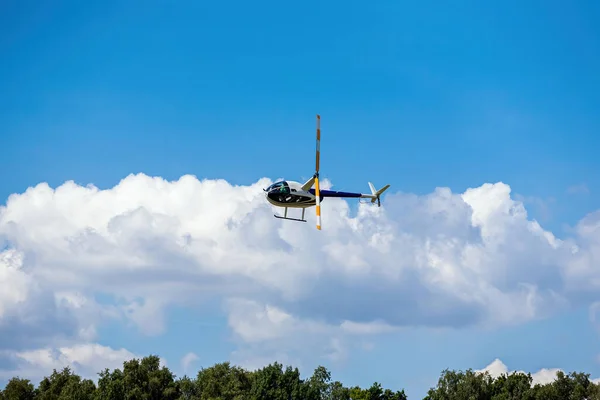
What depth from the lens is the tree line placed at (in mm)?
145500

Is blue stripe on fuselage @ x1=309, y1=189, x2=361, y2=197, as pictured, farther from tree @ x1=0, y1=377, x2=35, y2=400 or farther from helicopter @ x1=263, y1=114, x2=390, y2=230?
tree @ x1=0, y1=377, x2=35, y2=400

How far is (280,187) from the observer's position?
3676 inches

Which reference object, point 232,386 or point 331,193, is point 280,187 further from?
point 232,386

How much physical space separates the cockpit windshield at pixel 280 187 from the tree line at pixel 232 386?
222 feet

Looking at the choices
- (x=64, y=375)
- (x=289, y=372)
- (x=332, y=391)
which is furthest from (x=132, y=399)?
(x=332, y=391)

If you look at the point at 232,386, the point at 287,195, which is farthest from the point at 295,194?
the point at 232,386

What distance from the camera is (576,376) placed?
143 metres

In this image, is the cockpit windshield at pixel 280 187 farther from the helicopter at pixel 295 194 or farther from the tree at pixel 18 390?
the tree at pixel 18 390

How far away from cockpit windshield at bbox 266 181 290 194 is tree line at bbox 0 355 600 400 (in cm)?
6763

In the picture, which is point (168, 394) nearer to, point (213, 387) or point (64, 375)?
point (213, 387)

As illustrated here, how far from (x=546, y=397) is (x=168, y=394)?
2493 inches

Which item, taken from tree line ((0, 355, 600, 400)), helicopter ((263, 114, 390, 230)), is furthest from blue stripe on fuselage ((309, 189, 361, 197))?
tree line ((0, 355, 600, 400))

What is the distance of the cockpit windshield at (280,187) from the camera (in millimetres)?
93312

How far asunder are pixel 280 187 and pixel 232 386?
7391cm
